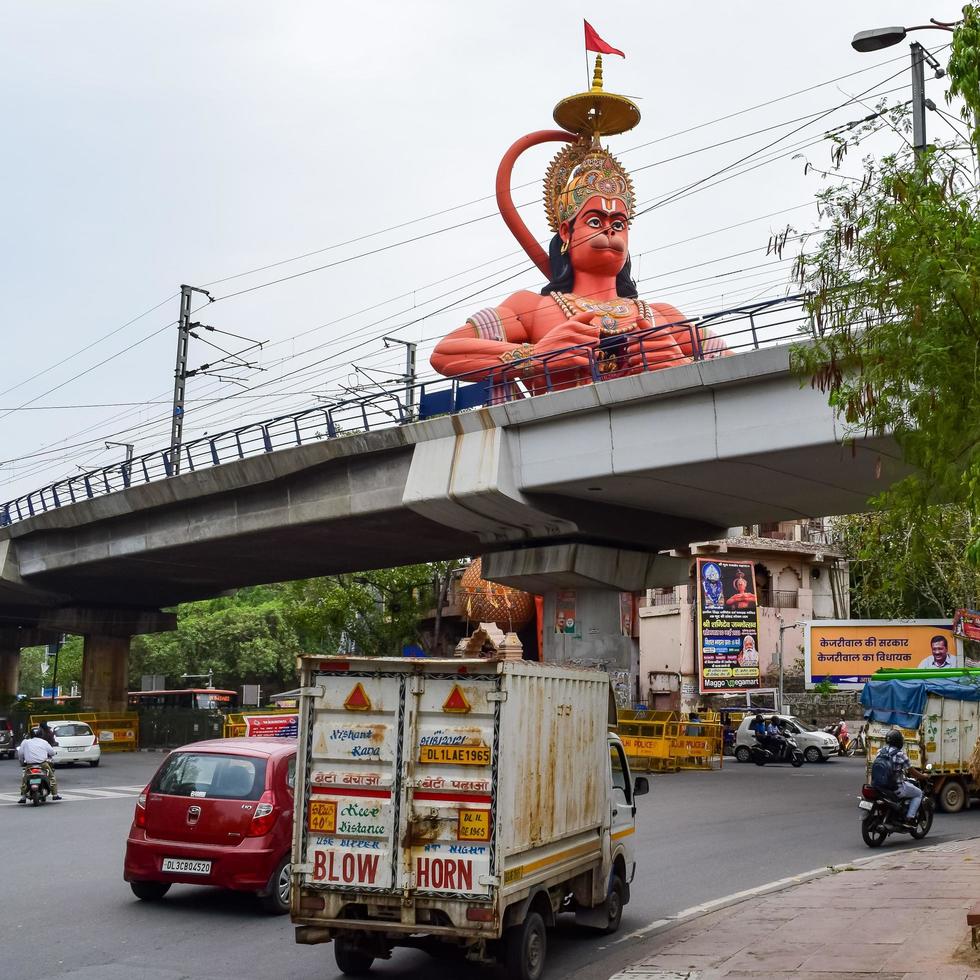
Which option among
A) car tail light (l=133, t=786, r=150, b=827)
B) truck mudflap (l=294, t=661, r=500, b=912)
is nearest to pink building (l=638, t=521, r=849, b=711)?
car tail light (l=133, t=786, r=150, b=827)

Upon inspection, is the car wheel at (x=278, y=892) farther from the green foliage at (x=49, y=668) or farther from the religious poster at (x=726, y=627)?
the green foliage at (x=49, y=668)

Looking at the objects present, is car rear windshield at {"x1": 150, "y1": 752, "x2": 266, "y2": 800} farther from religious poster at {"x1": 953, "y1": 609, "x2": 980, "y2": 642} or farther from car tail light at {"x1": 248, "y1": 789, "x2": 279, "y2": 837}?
religious poster at {"x1": 953, "y1": 609, "x2": 980, "y2": 642}

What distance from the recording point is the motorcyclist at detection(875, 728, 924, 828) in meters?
14.7

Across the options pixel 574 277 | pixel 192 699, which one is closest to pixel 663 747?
pixel 574 277

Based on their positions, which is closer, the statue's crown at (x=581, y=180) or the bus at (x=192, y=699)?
the statue's crown at (x=581, y=180)

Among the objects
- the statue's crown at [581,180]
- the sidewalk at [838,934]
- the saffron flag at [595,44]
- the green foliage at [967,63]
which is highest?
the saffron flag at [595,44]

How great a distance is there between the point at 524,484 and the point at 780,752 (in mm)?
14320

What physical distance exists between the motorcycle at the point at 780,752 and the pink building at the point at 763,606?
1324 cm

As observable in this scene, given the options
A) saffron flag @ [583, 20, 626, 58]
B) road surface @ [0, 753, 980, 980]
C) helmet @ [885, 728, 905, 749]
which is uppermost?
saffron flag @ [583, 20, 626, 58]

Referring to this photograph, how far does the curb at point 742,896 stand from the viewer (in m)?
9.94

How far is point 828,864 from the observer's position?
1424 centimetres

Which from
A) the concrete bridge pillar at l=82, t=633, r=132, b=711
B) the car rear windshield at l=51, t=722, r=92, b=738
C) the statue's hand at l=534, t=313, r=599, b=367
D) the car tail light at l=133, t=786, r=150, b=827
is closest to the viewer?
the car tail light at l=133, t=786, r=150, b=827

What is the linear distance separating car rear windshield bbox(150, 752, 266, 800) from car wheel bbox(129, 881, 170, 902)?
3.31ft

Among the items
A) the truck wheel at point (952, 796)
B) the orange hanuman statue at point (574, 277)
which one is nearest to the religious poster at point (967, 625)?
the orange hanuman statue at point (574, 277)
